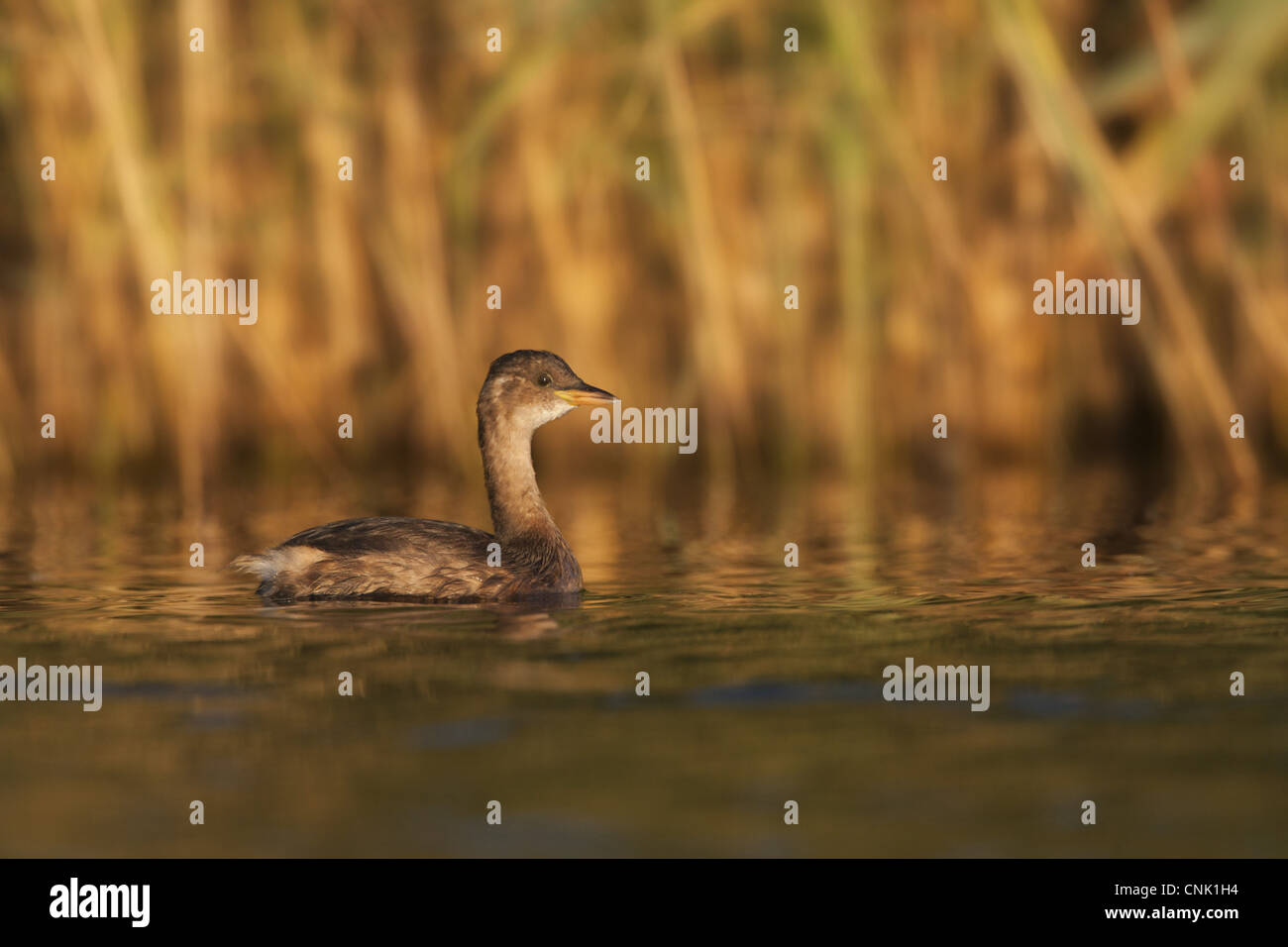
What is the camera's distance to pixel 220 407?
568 inches

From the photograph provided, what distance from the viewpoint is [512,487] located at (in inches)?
359

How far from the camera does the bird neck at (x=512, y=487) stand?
8953 millimetres

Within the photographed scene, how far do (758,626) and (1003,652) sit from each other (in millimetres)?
1035

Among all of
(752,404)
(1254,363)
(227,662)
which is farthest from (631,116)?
(227,662)

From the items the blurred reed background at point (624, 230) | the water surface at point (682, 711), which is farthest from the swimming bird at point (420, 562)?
the blurred reed background at point (624, 230)

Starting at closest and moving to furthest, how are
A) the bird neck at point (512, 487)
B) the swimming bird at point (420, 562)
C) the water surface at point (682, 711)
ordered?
the water surface at point (682, 711) < the swimming bird at point (420, 562) < the bird neck at point (512, 487)

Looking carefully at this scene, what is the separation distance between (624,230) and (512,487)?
18.3 ft

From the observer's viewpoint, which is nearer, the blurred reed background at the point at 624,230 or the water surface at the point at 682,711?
the water surface at the point at 682,711

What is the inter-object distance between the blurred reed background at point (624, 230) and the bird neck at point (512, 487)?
147 inches

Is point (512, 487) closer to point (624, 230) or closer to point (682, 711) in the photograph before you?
point (682, 711)

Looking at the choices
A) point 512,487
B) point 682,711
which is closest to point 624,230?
point 512,487

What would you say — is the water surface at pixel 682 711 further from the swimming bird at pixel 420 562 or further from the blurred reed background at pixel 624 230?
the blurred reed background at pixel 624 230

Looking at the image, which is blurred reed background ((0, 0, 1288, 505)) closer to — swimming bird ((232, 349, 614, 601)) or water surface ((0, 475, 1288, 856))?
water surface ((0, 475, 1288, 856))

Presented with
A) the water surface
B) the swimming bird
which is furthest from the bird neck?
the water surface
